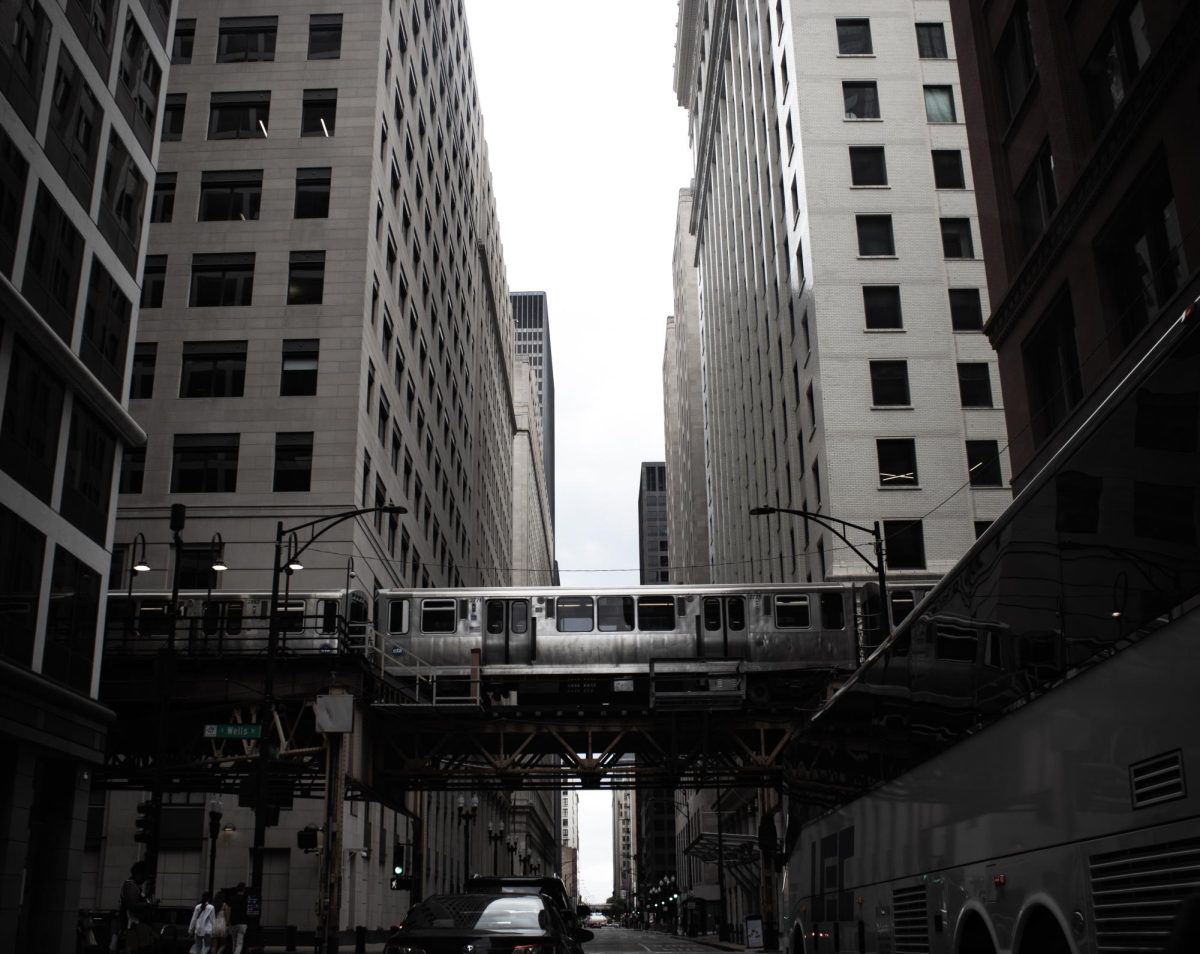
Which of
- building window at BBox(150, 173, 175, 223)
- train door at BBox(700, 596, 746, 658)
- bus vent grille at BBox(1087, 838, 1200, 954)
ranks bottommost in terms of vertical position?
bus vent grille at BBox(1087, 838, 1200, 954)

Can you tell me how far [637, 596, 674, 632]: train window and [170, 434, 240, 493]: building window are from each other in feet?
57.0

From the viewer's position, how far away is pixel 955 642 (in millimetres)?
10883

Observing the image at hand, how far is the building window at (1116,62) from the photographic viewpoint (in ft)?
66.9

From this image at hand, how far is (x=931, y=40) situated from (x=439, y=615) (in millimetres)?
35256

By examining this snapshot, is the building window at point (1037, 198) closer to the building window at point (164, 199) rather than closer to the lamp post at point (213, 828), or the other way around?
the lamp post at point (213, 828)

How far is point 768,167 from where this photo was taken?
63688mm

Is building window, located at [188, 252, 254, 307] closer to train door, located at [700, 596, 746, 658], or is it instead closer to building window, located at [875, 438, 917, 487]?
train door, located at [700, 596, 746, 658]

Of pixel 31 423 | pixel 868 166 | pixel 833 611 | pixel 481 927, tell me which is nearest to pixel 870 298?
pixel 868 166

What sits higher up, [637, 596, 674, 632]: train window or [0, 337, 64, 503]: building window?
[0, 337, 64, 503]: building window

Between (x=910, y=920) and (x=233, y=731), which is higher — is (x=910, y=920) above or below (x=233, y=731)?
below

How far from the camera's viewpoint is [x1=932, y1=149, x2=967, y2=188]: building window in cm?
5328

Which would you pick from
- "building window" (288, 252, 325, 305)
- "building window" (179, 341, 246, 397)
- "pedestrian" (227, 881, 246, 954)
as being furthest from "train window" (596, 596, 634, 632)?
"building window" (288, 252, 325, 305)

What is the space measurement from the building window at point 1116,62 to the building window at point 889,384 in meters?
27.4

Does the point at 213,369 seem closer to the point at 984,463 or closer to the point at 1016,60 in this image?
the point at 984,463
